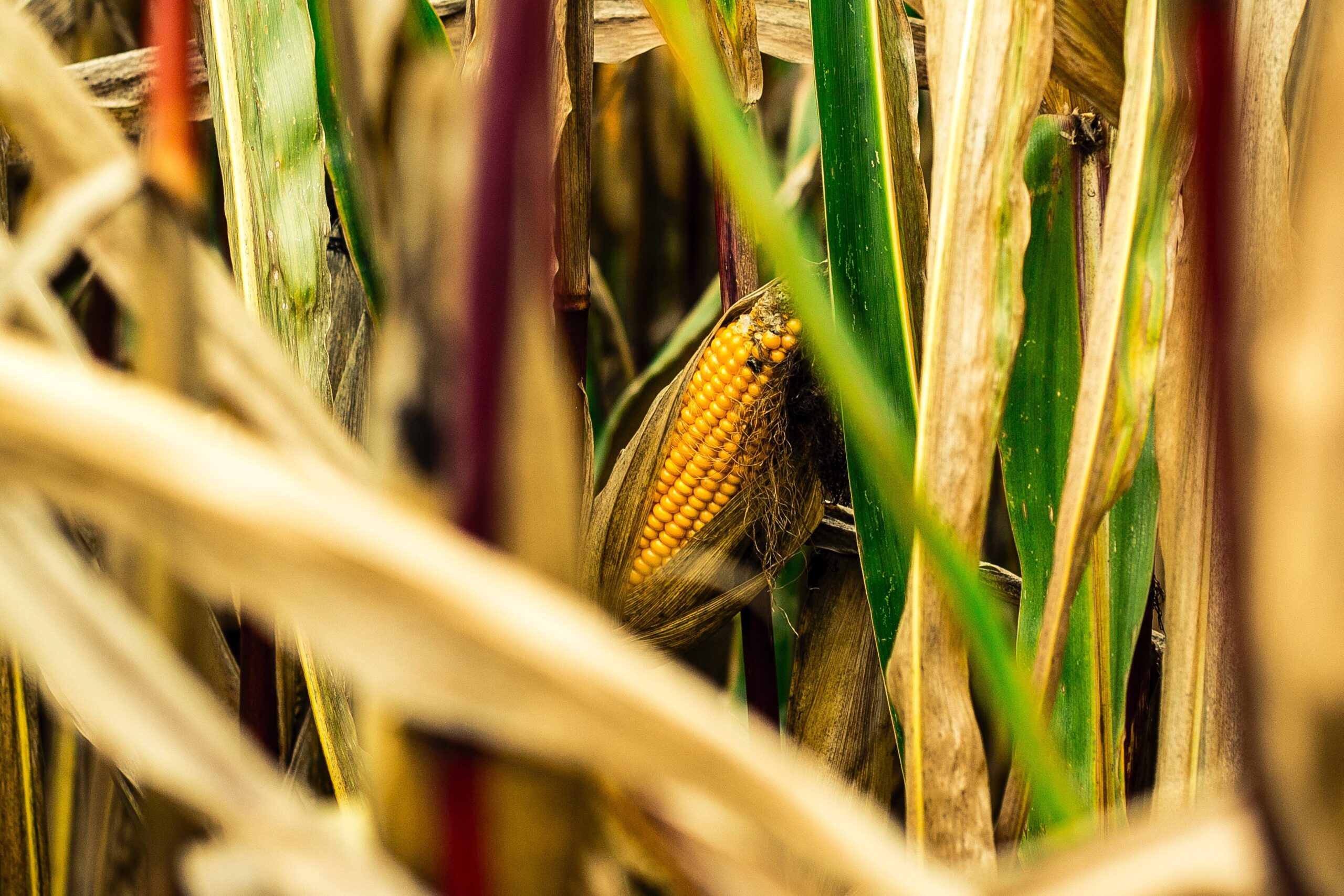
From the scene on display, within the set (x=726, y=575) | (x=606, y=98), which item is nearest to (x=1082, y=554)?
(x=726, y=575)

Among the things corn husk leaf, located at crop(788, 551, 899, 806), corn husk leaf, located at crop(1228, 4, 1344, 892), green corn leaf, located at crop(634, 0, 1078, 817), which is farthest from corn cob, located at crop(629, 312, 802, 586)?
corn husk leaf, located at crop(1228, 4, 1344, 892)

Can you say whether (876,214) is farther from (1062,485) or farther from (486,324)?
(486,324)

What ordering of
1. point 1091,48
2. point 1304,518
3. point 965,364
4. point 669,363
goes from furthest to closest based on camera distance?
point 669,363, point 1091,48, point 965,364, point 1304,518

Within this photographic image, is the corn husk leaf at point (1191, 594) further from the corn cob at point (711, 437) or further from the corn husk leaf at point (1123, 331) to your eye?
the corn cob at point (711, 437)

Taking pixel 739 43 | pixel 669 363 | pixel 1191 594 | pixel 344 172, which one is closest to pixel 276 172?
pixel 344 172

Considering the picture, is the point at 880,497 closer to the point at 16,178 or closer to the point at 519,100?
the point at 519,100

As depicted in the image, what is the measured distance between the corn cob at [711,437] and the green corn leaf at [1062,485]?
5.1 inches

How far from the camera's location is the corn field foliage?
127mm

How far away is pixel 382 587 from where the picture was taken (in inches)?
4.9

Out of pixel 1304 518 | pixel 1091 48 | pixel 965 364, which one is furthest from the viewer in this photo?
pixel 1091 48

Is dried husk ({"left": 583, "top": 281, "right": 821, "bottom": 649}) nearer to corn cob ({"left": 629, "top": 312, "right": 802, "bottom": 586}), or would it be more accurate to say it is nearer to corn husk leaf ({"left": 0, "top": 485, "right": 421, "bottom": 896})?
corn cob ({"left": 629, "top": 312, "right": 802, "bottom": 586})

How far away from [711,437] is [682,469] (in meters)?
0.03

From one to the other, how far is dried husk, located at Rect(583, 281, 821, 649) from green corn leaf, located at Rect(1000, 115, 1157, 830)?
134 mm

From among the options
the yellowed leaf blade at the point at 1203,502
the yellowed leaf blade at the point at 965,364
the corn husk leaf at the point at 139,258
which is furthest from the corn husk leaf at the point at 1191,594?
the corn husk leaf at the point at 139,258
